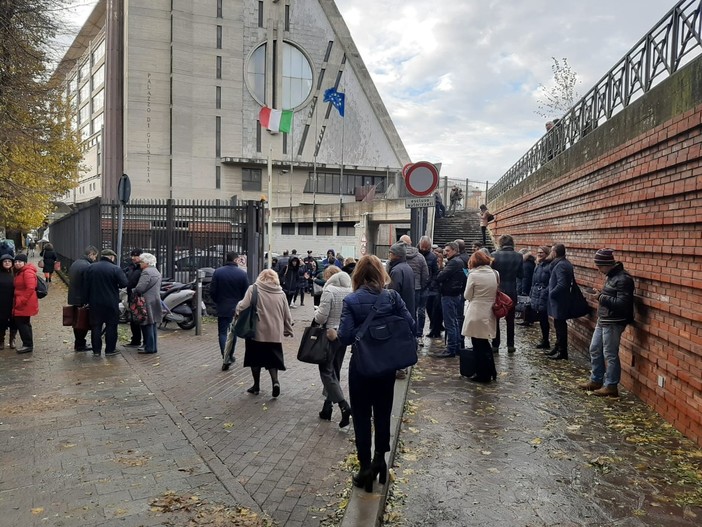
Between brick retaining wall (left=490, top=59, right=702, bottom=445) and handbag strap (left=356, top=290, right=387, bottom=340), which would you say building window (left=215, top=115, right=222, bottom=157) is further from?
handbag strap (left=356, top=290, right=387, bottom=340)

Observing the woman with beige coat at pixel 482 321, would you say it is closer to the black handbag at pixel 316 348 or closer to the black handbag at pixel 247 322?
the black handbag at pixel 316 348

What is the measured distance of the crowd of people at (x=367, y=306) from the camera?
4508 millimetres

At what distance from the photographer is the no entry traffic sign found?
9.03 meters

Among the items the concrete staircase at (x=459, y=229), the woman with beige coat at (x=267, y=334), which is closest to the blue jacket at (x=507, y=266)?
the woman with beige coat at (x=267, y=334)

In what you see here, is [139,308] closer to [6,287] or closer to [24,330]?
[24,330]

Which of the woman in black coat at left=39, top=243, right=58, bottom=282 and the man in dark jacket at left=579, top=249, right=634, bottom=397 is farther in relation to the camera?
the woman in black coat at left=39, top=243, right=58, bottom=282

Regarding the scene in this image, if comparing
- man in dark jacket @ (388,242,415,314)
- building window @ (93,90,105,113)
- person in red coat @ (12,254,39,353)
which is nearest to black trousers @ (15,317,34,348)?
person in red coat @ (12,254,39,353)

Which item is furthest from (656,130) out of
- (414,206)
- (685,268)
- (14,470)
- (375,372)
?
(14,470)

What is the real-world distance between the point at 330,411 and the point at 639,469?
307 centimetres

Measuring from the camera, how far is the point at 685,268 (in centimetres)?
589

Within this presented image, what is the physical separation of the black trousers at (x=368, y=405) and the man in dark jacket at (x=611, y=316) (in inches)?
151

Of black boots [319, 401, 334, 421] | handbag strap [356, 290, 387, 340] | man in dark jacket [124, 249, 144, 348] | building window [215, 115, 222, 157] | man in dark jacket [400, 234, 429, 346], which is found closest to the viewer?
handbag strap [356, 290, 387, 340]

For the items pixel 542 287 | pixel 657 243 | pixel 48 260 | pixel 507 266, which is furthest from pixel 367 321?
pixel 48 260

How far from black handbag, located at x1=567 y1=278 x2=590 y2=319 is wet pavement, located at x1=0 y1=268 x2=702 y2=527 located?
117 centimetres
